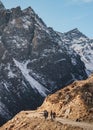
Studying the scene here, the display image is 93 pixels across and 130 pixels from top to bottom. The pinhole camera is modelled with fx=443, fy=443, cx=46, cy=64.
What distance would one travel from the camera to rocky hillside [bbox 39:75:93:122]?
209ft

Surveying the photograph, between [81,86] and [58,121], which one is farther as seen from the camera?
[81,86]

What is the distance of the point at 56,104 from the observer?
71.5m

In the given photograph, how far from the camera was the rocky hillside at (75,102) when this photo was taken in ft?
209

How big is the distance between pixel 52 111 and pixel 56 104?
1476 mm

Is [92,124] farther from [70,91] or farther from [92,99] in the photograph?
[70,91]

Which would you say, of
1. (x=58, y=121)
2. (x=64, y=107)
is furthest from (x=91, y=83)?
(x=58, y=121)

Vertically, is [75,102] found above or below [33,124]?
above

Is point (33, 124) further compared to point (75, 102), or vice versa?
point (75, 102)

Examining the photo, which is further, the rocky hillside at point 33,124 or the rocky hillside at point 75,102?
the rocky hillside at point 75,102

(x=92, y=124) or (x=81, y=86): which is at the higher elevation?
(x=81, y=86)

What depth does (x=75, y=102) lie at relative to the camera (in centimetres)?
6700

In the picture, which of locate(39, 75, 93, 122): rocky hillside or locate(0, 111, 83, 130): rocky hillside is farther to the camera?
locate(39, 75, 93, 122): rocky hillside

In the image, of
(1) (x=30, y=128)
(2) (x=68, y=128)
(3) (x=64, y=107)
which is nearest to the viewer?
(2) (x=68, y=128)

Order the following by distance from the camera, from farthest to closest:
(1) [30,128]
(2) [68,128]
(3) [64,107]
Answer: (3) [64,107]
(1) [30,128]
(2) [68,128]
